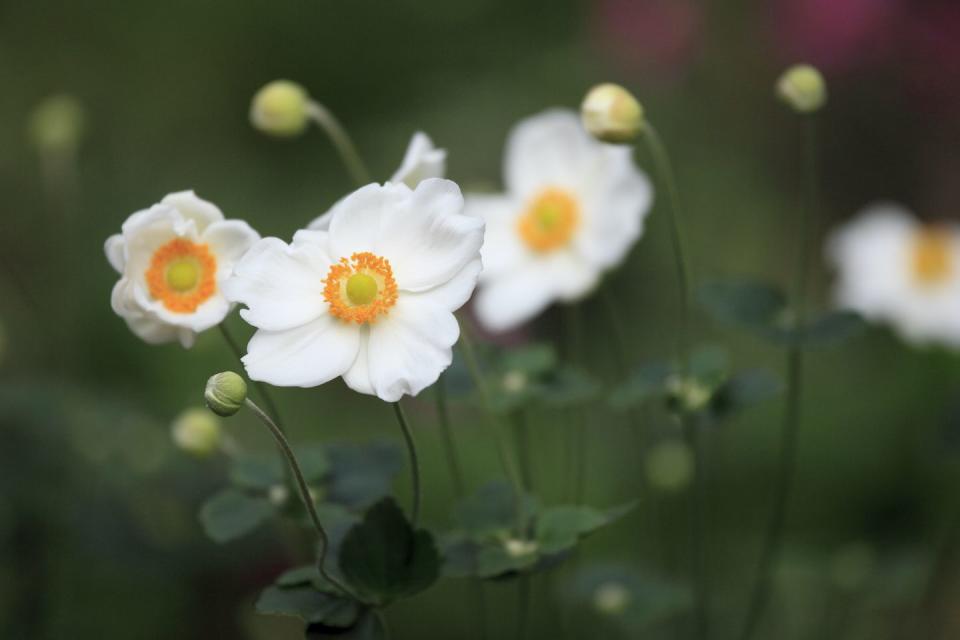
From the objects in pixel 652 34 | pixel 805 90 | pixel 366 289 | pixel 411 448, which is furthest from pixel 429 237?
pixel 652 34

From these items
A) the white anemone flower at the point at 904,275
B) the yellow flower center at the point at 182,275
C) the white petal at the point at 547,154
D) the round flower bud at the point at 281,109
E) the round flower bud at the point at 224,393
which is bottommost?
Answer: the round flower bud at the point at 224,393

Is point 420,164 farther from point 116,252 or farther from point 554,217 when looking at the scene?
point 554,217

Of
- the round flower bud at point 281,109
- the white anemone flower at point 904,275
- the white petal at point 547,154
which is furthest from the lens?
the white anemone flower at point 904,275

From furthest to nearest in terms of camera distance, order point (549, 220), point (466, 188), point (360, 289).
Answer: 1. point (466, 188)
2. point (549, 220)
3. point (360, 289)

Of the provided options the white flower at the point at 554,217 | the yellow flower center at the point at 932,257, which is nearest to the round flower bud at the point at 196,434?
the white flower at the point at 554,217

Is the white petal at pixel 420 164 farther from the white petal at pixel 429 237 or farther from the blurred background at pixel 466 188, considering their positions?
the blurred background at pixel 466 188

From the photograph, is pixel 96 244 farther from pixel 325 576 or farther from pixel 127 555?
pixel 325 576

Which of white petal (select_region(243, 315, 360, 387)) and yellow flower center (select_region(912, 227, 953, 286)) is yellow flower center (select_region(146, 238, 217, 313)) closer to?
white petal (select_region(243, 315, 360, 387))
